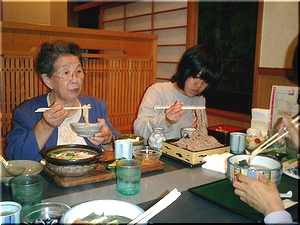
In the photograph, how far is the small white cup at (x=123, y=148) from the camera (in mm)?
1594

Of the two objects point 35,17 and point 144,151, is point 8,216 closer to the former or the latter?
point 144,151

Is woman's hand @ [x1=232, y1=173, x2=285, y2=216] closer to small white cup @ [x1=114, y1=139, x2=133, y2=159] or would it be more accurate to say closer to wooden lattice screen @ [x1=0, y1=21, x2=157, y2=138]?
small white cup @ [x1=114, y1=139, x2=133, y2=159]

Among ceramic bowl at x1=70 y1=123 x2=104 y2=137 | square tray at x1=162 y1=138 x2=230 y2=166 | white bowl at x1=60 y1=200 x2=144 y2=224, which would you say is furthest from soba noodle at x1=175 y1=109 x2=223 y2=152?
white bowl at x1=60 y1=200 x2=144 y2=224

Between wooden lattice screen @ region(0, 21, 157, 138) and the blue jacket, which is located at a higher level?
wooden lattice screen @ region(0, 21, 157, 138)

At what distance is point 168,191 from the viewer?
131cm

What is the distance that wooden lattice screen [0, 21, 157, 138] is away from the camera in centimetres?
329

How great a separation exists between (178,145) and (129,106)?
267cm

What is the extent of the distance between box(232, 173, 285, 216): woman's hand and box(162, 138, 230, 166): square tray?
1.53ft

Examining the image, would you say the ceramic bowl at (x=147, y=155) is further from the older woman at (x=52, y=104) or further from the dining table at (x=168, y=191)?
the older woman at (x=52, y=104)

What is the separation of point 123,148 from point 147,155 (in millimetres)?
137

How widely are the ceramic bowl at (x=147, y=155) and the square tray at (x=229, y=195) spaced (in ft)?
1.19

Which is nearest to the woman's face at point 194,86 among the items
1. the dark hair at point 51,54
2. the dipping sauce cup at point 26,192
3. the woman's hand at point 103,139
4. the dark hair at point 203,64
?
the dark hair at point 203,64

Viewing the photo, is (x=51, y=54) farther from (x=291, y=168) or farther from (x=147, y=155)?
(x=291, y=168)

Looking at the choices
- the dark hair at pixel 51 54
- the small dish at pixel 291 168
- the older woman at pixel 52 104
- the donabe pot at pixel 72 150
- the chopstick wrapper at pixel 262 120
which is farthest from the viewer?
the chopstick wrapper at pixel 262 120
